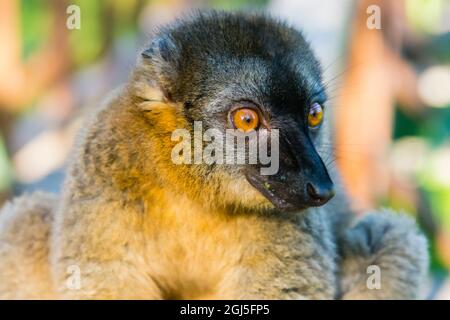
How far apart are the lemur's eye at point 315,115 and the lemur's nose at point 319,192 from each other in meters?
0.54

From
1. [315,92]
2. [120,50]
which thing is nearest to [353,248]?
[315,92]

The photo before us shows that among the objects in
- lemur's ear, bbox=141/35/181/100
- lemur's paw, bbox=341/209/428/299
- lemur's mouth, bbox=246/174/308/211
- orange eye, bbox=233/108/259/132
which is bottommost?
lemur's paw, bbox=341/209/428/299

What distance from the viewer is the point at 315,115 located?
4.21m

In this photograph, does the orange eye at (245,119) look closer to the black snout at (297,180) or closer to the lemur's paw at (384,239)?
the black snout at (297,180)

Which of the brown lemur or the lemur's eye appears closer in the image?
the brown lemur

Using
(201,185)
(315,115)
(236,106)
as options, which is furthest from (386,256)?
(236,106)

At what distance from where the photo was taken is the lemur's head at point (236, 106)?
3866 millimetres

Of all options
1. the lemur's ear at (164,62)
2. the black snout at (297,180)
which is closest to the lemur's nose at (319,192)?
the black snout at (297,180)

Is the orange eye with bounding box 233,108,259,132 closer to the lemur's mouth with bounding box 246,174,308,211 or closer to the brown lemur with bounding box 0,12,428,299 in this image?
the brown lemur with bounding box 0,12,428,299

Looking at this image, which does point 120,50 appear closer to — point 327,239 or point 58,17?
point 58,17

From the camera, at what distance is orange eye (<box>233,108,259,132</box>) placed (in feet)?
12.8

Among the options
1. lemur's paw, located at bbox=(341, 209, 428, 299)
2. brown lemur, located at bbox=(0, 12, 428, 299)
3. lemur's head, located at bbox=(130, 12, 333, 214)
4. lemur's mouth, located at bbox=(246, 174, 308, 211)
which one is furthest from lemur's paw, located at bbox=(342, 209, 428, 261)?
lemur's mouth, located at bbox=(246, 174, 308, 211)

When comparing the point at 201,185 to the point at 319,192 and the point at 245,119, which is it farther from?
the point at 319,192

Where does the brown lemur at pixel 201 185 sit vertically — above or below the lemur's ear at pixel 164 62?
below
